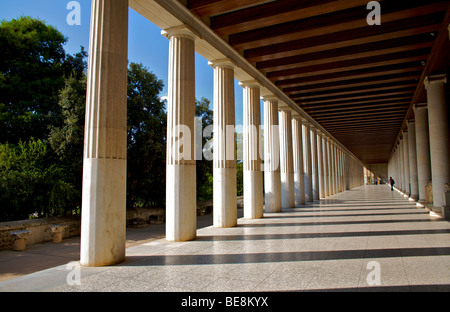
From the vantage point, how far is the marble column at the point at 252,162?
19.0 meters

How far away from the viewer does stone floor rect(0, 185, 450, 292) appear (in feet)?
21.0

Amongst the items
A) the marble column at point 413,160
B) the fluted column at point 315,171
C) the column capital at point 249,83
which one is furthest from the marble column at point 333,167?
Answer: the column capital at point 249,83

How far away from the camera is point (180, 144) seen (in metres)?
12.0

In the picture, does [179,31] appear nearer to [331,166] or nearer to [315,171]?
[315,171]

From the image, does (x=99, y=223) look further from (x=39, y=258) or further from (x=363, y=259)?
(x=39, y=258)

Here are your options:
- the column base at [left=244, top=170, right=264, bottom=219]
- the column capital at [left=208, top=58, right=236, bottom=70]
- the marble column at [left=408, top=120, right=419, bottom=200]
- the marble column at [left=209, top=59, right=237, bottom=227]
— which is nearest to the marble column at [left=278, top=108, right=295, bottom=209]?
the column base at [left=244, top=170, right=264, bottom=219]

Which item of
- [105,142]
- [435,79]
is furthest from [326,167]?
[105,142]

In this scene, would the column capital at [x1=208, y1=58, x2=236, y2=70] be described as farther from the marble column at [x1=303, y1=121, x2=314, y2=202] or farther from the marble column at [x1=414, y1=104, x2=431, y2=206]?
the marble column at [x1=303, y1=121, x2=314, y2=202]

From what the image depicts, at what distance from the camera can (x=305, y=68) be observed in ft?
66.5

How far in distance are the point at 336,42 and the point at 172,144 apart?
1057cm

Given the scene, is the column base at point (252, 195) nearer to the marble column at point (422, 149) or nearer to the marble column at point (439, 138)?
the marble column at point (439, 138)

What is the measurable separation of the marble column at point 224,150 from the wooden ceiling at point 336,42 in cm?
198

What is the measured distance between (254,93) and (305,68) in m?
3.95

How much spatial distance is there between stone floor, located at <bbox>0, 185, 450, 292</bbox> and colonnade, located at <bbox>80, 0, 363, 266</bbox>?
1049mm
